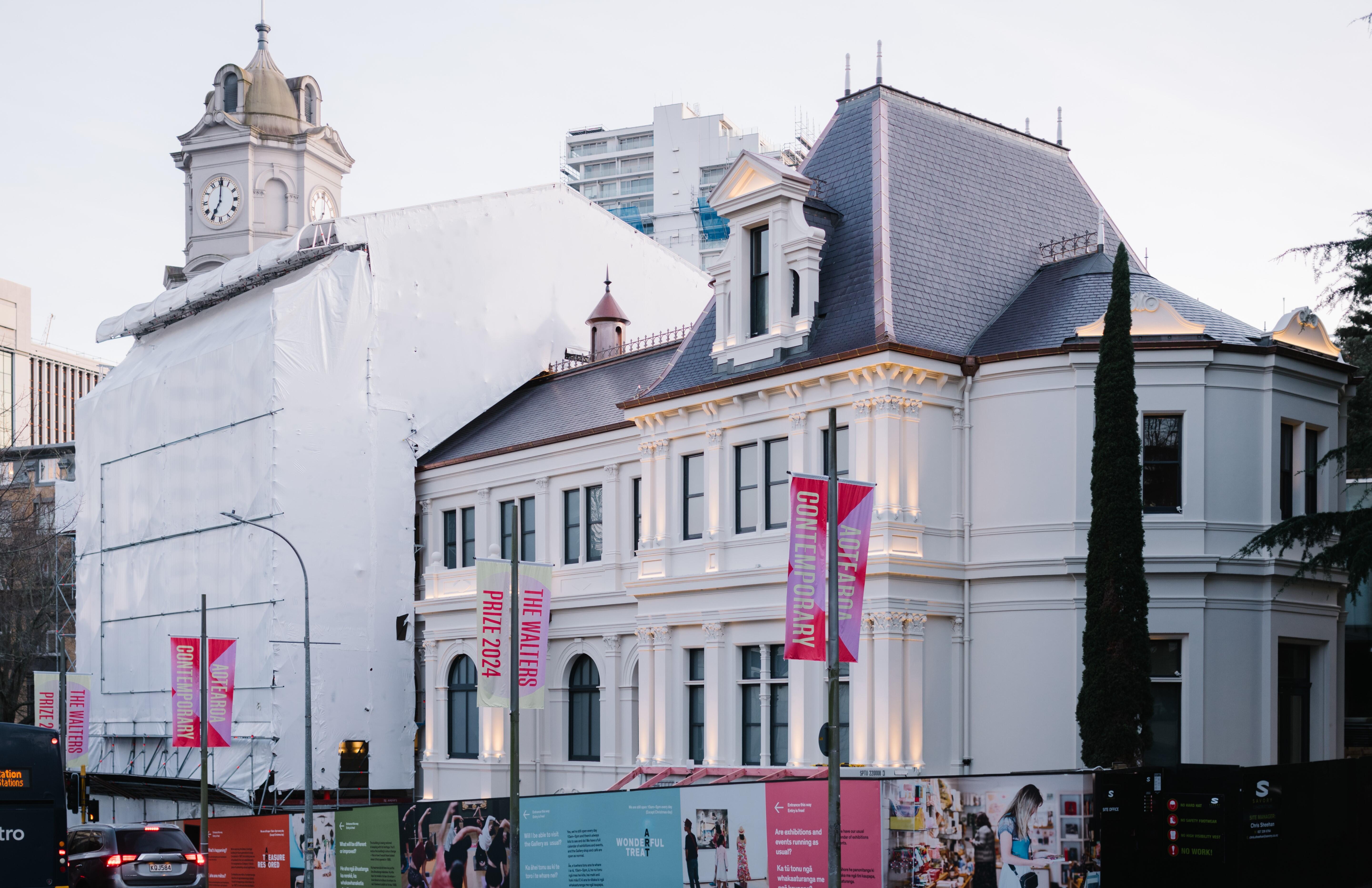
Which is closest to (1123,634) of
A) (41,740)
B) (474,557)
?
(41,740)

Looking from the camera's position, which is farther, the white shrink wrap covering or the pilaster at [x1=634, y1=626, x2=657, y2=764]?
the white shrink wrap covering

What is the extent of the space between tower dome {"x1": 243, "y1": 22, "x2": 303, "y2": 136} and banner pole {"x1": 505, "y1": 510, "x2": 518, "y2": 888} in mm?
41088

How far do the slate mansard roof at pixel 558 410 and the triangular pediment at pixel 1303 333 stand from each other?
48.5 feet

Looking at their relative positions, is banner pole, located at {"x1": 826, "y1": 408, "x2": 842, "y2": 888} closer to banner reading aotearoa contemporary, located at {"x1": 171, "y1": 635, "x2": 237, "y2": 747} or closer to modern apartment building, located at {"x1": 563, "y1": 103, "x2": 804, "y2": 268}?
banner reading aotearoa contemporary, located at {"x1": 171, "y1": 635, "x2": 237, "y2": 747}

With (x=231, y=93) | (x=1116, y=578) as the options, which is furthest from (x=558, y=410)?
(x=231, y=93)

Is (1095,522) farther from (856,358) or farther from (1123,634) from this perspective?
(856,358)

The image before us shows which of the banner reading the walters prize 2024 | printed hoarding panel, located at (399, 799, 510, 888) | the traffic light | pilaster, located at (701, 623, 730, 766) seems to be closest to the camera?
printed hoarding panel, located at (399, 799, 510, 888)

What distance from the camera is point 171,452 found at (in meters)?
48.5

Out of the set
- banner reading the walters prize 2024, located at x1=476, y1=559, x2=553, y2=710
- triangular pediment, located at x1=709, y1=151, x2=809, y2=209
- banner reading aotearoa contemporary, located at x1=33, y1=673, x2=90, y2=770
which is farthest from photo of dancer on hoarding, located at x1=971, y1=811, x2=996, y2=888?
banner reading aotearoa contemporary, located at x1=33, y1=673, x2=90, y2=770

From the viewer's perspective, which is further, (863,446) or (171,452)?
(171,452)

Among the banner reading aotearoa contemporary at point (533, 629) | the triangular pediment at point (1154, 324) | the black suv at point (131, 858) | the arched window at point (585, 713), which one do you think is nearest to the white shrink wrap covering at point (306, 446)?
the arched window at point (585, 713)

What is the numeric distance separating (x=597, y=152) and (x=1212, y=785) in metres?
143

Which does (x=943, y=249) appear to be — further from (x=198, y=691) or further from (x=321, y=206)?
(x=321, y=206)

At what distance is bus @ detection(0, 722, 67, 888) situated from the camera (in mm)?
17906
